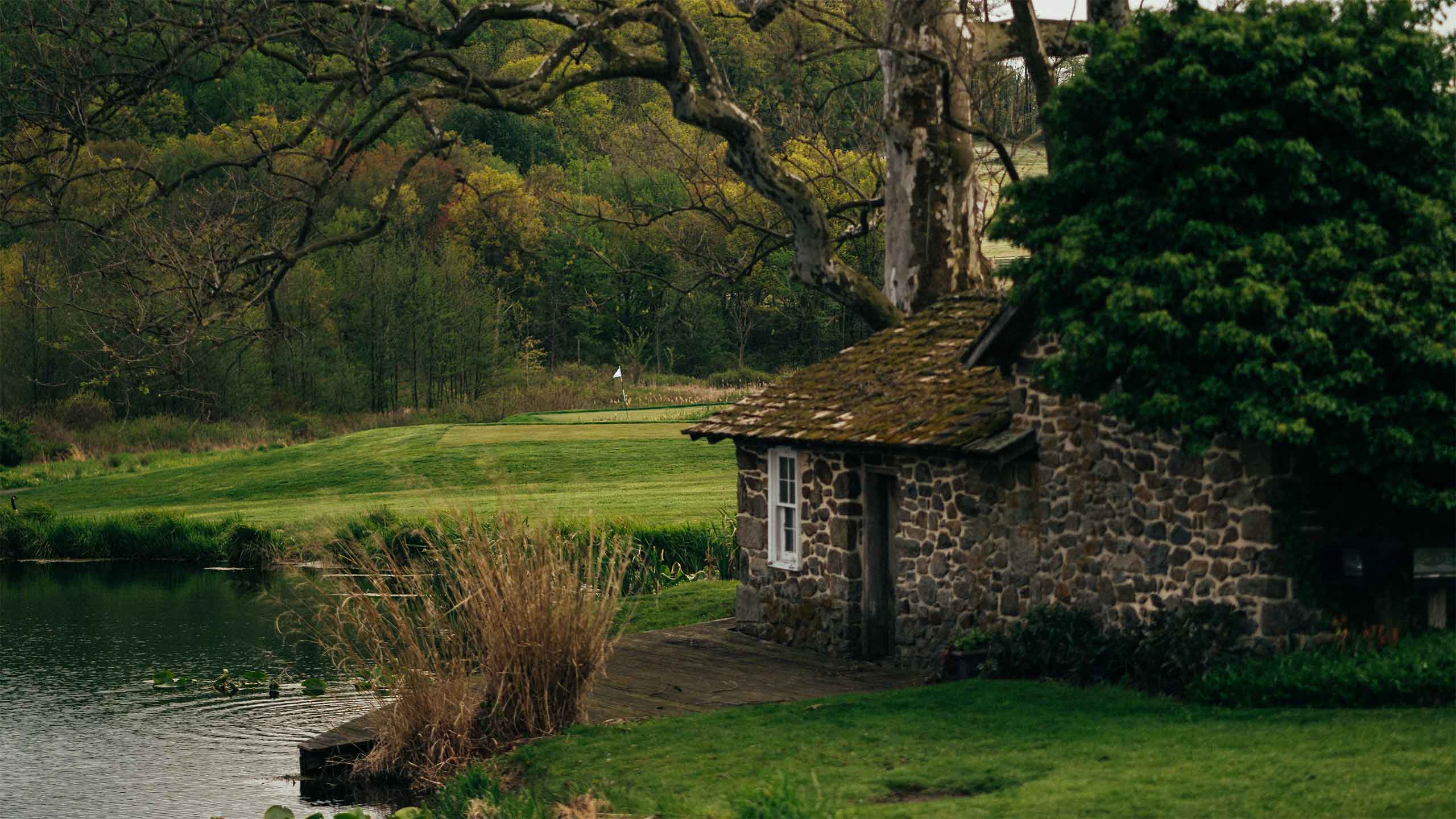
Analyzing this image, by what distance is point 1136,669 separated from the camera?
12766mm

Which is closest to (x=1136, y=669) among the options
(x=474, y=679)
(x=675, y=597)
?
(x=474, y=679)

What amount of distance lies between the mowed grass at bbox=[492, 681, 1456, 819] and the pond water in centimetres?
305

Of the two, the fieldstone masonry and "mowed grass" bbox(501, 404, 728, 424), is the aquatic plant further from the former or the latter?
"mowed grass" bbox(501, 404, 728, 424)

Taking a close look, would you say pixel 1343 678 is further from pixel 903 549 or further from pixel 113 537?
pixel 113 537

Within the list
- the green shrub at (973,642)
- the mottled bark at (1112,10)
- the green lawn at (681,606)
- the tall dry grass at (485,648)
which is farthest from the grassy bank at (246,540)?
the mottled bark at (1112,10)

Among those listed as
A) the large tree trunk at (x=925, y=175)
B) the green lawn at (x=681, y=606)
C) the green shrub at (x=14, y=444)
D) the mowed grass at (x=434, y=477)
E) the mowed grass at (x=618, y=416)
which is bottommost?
the green lawn at (x=681, y=606)

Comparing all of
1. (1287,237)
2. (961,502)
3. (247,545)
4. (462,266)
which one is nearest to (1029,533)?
(961,502)

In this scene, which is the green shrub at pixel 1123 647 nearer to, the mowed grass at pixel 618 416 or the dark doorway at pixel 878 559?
the dark doorway at pixel 878 559

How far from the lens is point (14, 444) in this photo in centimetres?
4266

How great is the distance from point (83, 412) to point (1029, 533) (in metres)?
42.5

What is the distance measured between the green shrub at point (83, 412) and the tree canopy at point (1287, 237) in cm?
4409

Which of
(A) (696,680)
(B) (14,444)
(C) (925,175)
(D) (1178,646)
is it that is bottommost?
(A) (696,680)

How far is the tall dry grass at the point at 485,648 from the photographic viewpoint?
13203mm

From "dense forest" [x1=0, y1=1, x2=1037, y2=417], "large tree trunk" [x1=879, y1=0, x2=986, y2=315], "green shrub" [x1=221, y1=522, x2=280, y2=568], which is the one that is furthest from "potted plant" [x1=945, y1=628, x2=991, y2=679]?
"green shrub" [x1=221, y1=522, x2=280, y2=568]
